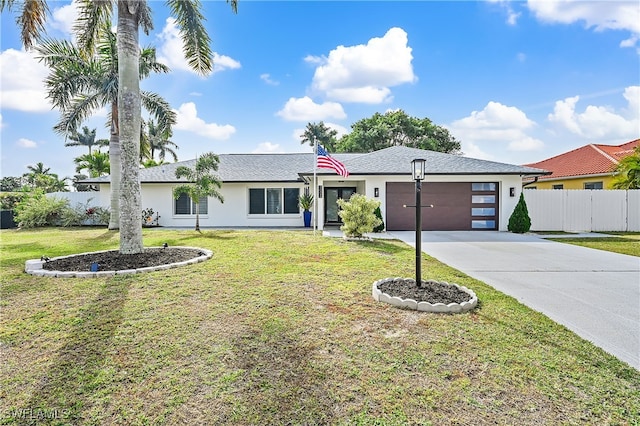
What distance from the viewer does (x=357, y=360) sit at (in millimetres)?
3266

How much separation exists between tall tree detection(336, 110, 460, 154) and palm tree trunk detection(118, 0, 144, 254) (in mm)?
30388

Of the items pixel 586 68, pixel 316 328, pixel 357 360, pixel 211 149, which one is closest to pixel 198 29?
pixel 211 149

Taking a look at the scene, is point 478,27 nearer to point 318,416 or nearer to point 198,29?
point 198,29

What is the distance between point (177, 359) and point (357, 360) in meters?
1.80

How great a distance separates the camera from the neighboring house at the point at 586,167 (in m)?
20.0

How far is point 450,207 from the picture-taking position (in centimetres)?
1511

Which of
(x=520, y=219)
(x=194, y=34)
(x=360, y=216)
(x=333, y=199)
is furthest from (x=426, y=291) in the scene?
(x=333, y=199)

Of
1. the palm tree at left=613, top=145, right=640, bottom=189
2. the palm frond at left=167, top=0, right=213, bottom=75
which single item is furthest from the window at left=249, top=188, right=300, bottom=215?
the palm tree at left=613, top=145, right=640, bottom=189

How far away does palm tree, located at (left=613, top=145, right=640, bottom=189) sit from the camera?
1602 cm

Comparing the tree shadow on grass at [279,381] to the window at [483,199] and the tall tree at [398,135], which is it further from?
the tall tree at [398,135]

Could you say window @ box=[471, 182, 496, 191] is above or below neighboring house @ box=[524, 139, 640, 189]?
below

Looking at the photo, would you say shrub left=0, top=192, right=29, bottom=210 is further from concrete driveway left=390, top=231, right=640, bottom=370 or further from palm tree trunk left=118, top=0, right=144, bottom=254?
concrete driveway left=390, top=231, right=640, bottom=370

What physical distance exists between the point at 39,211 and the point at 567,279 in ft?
73.7

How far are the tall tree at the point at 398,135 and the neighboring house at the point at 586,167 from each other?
13.0 metres
